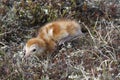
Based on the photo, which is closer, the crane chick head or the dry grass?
the dry grass

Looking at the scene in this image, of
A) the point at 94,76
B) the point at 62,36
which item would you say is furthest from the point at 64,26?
the point at 94,76

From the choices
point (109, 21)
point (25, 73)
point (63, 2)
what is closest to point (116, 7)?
point (109, 21)

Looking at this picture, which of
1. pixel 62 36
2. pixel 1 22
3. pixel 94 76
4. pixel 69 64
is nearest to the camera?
pixel 94 76

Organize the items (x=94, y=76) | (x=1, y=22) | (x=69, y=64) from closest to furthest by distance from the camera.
A: 1. (x=94, y=76)
2. (x=69, y=64)
3. (x=1, y=22)

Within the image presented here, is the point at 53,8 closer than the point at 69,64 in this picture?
No

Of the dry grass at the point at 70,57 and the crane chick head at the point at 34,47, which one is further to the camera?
the crane chick head at the point at 34,47

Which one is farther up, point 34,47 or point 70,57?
point 34,47

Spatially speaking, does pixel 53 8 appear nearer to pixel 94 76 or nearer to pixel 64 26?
pixel 64 26
